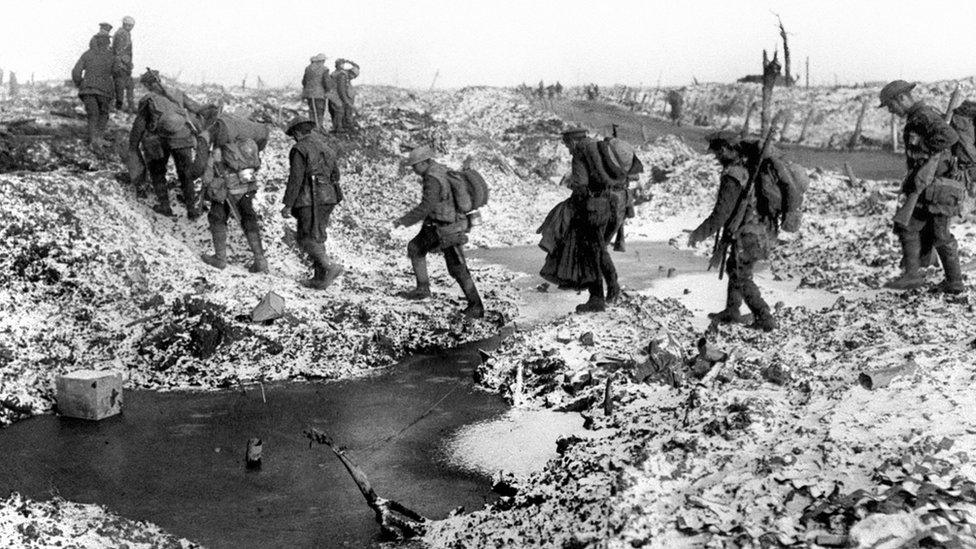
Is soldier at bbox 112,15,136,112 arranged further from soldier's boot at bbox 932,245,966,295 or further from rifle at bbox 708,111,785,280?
soldier's boot at bbox 932,245,966,295

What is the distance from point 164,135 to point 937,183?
27.6 feet

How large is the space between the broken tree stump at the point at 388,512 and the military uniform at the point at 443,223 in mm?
4118

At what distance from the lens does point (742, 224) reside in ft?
23.4

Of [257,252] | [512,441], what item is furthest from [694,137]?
[512,441]

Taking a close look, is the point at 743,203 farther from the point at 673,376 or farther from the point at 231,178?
the point at 231,178

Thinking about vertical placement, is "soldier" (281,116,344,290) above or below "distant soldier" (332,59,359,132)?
below

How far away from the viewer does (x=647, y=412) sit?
17.0ft

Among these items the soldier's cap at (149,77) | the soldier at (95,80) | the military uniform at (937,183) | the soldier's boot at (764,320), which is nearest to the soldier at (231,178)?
the soldier's cap at (149,77)

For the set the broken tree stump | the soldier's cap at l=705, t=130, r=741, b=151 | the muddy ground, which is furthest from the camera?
the soldier's cap at l=705, t=130, r=741, b=151

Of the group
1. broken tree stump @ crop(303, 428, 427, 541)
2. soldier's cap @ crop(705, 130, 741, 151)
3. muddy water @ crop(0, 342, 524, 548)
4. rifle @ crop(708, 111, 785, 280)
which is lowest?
muddy water @ crop(0, 342, 524, 548)

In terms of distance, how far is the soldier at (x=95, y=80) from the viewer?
11.2 metres

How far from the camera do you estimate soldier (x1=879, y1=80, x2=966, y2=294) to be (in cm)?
745

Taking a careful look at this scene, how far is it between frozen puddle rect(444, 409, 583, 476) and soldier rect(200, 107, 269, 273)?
173 inches

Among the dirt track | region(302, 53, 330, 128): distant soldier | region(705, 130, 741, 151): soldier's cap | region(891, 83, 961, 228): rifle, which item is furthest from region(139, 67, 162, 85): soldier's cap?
the dirt track
